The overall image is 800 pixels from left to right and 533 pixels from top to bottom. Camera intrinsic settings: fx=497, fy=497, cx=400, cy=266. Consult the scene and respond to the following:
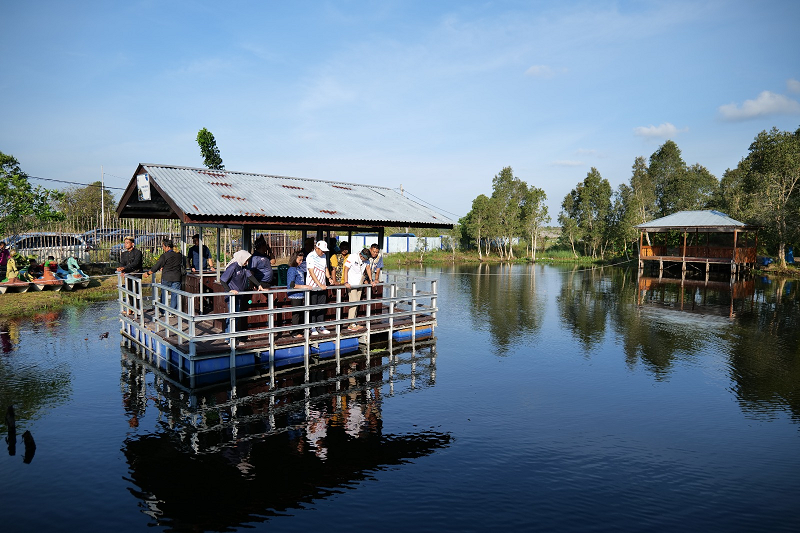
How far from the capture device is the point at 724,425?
957cm

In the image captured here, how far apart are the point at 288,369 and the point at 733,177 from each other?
71.5m

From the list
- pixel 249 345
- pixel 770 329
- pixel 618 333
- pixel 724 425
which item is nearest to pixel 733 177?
pixel 770 329

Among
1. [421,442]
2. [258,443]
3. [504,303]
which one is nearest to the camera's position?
[258,443]

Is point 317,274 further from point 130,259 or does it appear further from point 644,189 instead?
point 644,189

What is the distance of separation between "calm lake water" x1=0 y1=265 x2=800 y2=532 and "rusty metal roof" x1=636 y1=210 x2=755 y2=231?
27.3m

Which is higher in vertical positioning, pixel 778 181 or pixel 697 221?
pixel 778 181

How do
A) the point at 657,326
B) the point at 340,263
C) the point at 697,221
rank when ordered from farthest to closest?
1. the point at 697,221
2. the point at 657,326
3. the point at 340,263

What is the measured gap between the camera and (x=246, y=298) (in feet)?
39.0

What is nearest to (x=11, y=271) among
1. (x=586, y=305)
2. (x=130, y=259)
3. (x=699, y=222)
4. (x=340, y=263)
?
(x=130, y=259)

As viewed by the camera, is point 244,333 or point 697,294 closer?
point 244,333

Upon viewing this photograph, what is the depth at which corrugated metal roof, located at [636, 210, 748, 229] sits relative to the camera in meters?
39.2

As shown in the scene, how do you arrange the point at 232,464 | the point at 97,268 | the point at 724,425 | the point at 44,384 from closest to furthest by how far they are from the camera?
the point at 232,464 < the point at 724,425 < the point at 44,384 < the point at 97,268

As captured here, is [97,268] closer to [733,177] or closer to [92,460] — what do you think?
[92,460]

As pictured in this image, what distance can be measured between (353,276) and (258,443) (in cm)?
600
